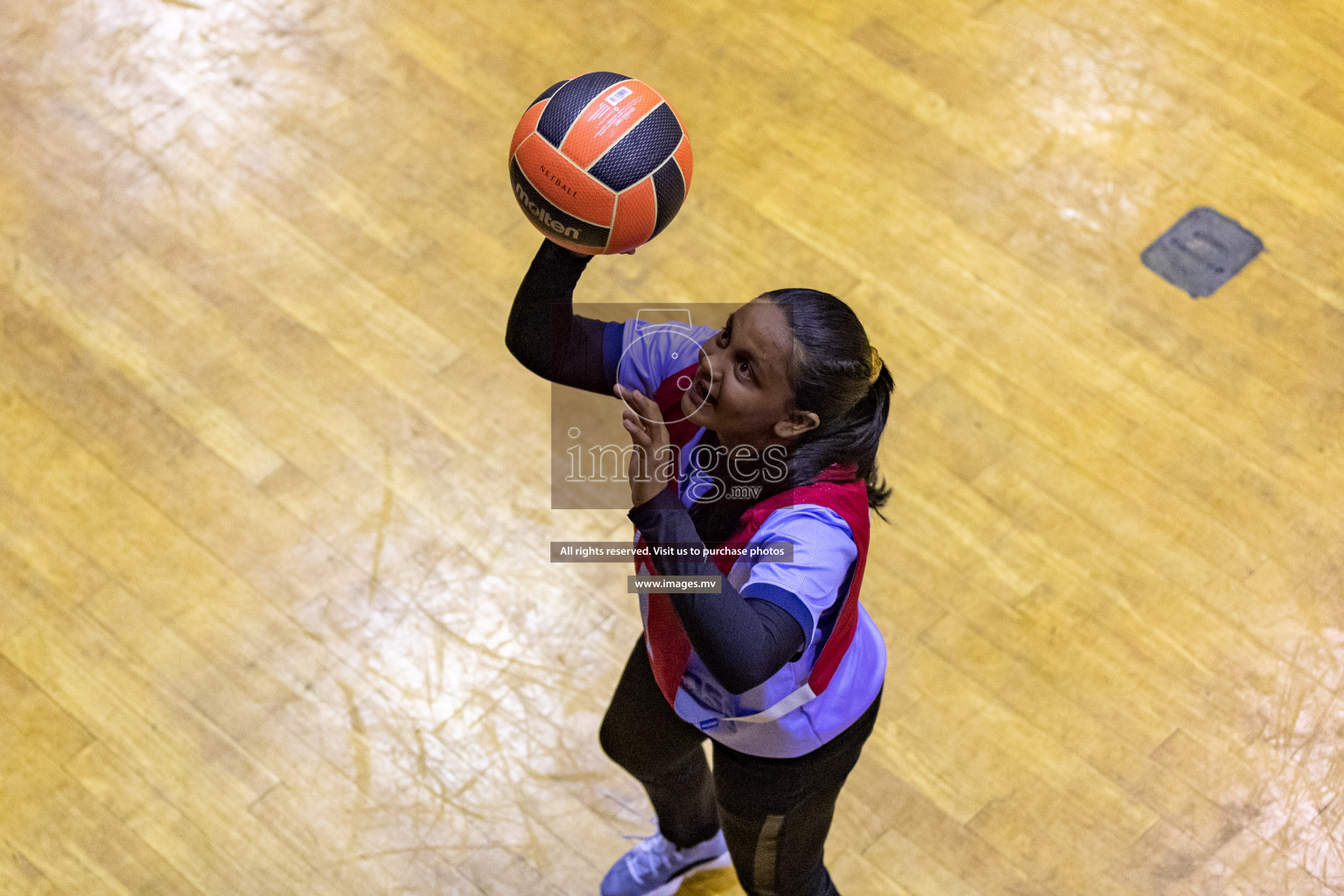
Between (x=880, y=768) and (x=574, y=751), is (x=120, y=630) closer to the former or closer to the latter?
(x=574, y=751)

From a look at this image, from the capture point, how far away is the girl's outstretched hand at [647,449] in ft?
5.27

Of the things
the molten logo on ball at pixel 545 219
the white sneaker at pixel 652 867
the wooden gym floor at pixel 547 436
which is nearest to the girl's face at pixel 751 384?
Result: the molten logo on ball at pixel 545 219

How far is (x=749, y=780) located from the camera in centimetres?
209

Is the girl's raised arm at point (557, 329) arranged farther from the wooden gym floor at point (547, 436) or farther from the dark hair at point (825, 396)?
the wooden gym floor at point (547, 436)

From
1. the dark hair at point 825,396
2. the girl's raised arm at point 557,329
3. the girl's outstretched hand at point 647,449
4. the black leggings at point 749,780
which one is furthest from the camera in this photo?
the black leggings at point 749,780

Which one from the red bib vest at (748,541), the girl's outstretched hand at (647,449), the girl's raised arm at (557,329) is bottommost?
the red bib vest at (748,541)

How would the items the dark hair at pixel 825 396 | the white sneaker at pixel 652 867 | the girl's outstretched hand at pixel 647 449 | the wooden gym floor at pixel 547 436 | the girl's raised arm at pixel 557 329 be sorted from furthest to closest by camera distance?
the wooden gym floor at pixel 547 436 → the white sneaker at pixel 652 867 → the girl's raised arm at pixel 557 329 → the dark hair at pixel 825 396 → the girl's outstretched hand at pixel 647 449

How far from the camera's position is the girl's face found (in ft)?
5.80

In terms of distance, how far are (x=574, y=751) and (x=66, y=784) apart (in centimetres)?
103

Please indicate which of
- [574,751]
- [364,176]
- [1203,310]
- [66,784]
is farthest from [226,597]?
[1203,310]

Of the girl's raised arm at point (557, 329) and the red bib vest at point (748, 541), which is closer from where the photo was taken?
the red bib vest at point (748, 541)

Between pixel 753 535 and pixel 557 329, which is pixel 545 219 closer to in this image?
pixel 557 329

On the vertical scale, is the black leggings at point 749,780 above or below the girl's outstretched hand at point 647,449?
below

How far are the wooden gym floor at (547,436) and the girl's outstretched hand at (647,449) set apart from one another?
52.0 inches
